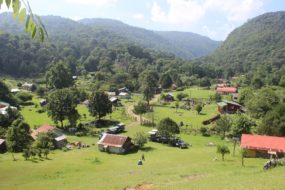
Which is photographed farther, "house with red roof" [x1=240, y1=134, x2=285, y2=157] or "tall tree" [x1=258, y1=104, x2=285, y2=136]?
"tall tree" [x1=258, y1=104, x2=285, y2=136]

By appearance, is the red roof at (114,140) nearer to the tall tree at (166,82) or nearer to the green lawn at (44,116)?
the green lawn at (44,116)

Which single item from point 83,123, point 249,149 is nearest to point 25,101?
point 83,123

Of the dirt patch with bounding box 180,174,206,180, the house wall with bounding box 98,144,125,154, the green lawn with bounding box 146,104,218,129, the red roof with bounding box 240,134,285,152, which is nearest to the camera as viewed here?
the dirt patch with bounding box 180,174,206,180

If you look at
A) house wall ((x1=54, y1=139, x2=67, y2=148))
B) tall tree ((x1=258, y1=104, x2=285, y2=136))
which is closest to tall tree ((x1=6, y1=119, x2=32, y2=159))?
house wall ((x1=54, y1=139, x2=67, y2=148))

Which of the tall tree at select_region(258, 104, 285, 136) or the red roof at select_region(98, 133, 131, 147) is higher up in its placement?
the tall tree at select_region(258, 104, 285, 136)

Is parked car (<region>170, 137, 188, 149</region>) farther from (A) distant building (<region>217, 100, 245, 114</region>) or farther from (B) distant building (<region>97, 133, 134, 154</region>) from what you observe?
(A) distant building (<region>217, 100, 245, 114</region>)

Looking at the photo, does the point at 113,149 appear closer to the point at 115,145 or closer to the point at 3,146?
the point at 115,145

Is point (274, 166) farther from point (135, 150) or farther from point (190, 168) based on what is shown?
point (135, 150)

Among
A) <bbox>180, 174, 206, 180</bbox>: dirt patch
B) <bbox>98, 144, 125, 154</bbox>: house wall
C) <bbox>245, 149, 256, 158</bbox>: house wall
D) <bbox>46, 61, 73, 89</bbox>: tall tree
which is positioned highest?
<bbox>46, 61, 73, 89</bbox>: tall tree
